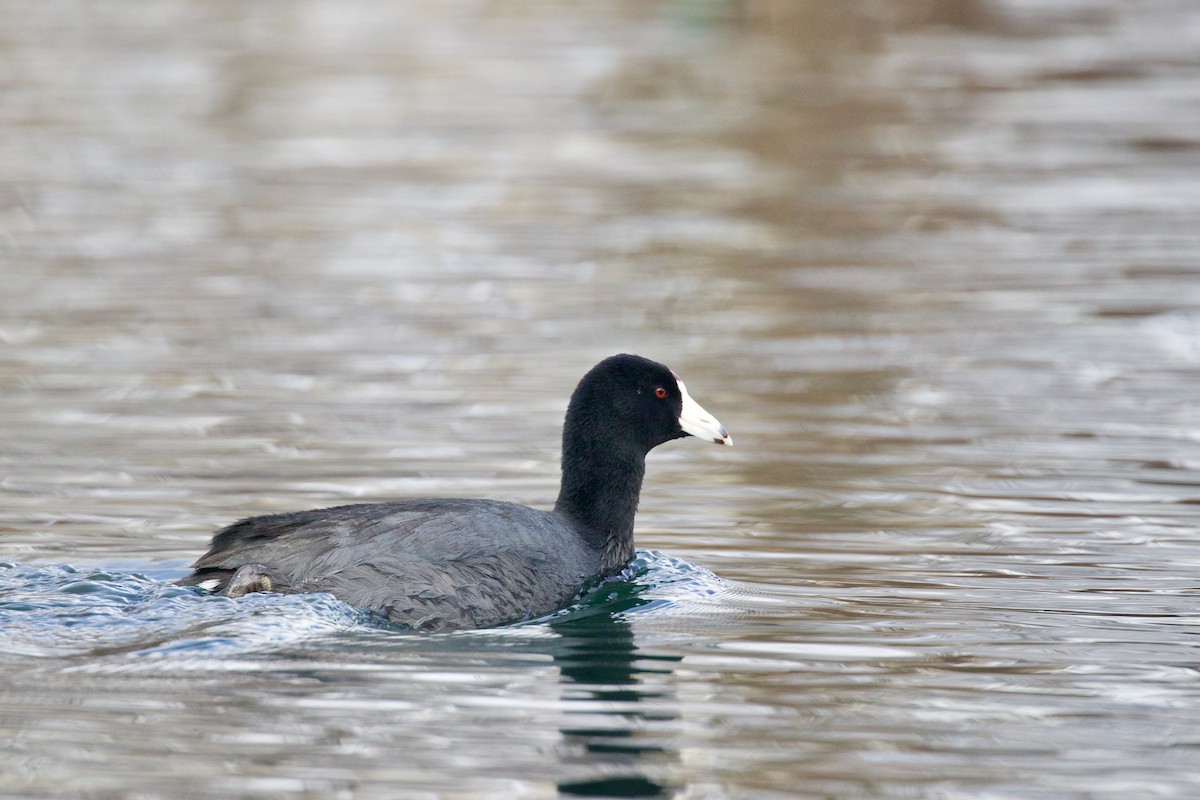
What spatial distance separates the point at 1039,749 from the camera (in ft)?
18.9

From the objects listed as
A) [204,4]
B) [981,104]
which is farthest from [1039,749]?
[204,4]

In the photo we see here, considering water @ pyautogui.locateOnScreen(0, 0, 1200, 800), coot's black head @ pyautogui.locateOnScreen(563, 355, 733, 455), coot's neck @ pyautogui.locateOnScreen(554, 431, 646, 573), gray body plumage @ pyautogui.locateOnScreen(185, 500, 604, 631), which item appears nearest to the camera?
water @ pyautogui.locateOnScreen(0, 0, 1200, 800)

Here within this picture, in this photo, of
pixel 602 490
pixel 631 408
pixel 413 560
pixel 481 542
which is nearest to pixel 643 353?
pixel 631 408

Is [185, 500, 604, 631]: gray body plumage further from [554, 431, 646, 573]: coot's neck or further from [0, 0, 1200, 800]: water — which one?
[554, 431, 646, 573]: coot's neck

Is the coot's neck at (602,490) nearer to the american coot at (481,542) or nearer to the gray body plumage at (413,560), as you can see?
the american coot at (481,542)

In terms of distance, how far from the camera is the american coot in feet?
23.3

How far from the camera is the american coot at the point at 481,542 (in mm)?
7090

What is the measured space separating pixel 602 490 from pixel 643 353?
363cm

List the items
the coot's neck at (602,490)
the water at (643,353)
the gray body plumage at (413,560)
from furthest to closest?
1. the coot's neck at (602,490)
2. the gray body plumage at (413,560)
3. the water at (643,353)

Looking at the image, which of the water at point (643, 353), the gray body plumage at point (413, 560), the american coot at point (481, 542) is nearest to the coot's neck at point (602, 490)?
the american coot at point (481, 542)

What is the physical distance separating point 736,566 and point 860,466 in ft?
6.36

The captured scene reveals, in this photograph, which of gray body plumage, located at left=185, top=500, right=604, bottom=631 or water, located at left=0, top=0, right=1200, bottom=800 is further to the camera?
gray body plumage, located at left=185, top=500, right=604, bottom=631

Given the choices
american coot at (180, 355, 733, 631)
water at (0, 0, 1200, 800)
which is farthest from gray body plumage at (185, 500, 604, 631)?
water at (0, 0, 1200, 800)

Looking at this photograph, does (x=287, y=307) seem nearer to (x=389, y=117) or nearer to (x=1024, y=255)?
(x=1024, y=255)
